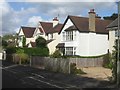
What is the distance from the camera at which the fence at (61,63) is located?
102ft

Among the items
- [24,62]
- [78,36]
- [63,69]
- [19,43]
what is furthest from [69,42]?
[19,43]

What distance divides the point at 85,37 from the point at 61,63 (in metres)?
20.7

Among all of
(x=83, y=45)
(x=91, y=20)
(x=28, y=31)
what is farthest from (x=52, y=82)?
(x=28, y=31)

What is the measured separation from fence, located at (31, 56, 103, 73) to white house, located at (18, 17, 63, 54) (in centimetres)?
1923

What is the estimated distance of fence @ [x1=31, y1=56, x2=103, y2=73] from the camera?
31062 mm

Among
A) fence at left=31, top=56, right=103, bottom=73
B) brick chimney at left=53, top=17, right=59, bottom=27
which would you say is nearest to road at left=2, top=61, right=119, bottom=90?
fence at left=31, top=56, right=103, bottom=73

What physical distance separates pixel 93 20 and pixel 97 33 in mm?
2328

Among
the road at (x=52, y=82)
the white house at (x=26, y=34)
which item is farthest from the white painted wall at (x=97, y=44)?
the white house at (x=26, y=34)

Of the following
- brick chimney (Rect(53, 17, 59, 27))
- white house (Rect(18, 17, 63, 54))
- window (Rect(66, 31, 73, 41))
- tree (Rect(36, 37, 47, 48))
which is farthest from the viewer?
brick chimney (Rect(53, 17, 59, 27))

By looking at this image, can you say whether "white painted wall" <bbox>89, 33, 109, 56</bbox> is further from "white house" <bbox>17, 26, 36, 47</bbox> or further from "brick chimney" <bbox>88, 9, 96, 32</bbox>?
"white house" <bbox>17, 26, 36, 47</bbox>

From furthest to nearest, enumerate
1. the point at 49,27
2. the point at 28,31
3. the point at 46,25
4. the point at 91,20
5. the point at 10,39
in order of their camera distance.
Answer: the point at 10,39, the point at 28,31, the point at 46,25, the point at 49,27, the point at 91,20

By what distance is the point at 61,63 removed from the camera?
3173 cm

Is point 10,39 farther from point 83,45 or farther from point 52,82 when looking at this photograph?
point 52,82

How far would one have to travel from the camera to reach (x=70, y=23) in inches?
2130
